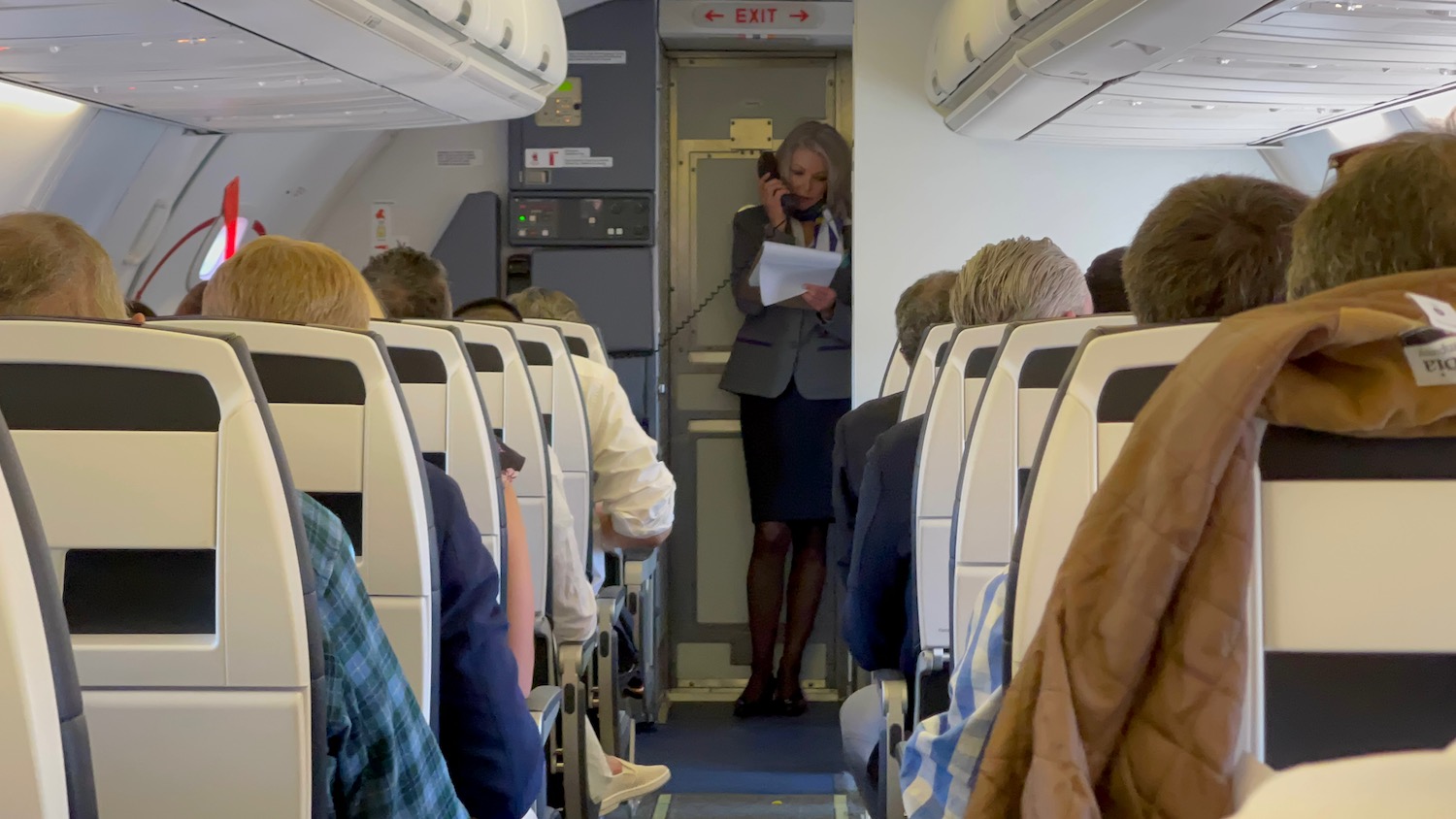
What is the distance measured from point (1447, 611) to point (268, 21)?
118 inches

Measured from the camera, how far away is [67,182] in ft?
15.2

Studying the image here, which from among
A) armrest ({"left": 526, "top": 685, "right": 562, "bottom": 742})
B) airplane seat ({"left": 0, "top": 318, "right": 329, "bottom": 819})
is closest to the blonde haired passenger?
airplane seat ({"left": 0, "top": 318, "right": 329, "bottom": 819})

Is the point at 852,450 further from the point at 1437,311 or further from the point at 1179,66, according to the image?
the point at 1437,311

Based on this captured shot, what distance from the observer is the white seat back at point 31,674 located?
3.30ft

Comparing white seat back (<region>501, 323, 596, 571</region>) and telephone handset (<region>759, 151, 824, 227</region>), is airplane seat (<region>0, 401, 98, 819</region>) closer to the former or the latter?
white seat back (<region>501, 323, 596, 571</region>)

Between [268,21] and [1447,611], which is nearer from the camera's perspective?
[1447,611]

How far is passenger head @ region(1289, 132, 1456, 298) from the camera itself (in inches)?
49.8

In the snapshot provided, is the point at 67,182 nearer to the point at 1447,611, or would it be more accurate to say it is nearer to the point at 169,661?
the point at 169,661

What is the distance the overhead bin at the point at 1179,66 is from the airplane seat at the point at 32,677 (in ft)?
9.07

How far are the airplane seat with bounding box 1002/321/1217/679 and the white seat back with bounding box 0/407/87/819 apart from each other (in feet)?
3.35

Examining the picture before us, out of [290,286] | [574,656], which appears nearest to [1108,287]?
[574,656]

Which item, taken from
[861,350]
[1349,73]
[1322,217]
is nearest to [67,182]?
[861,350]

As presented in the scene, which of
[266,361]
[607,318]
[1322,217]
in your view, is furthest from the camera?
[607,318]

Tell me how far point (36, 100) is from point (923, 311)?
282 centimetres
